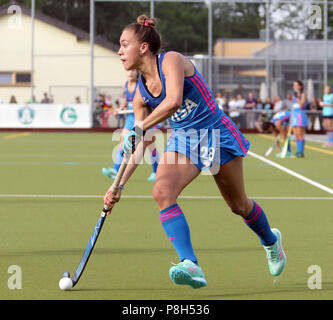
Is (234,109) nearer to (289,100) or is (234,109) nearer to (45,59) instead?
(289,100)

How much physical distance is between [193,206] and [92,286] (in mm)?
4730

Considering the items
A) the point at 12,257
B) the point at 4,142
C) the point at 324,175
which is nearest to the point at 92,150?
the point at 4,142

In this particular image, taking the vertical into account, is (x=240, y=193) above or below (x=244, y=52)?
below

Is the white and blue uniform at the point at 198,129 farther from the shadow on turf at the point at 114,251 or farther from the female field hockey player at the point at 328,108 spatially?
the female field hockey player at the point at 328,108

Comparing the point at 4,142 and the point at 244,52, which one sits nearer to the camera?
the point at 4,142

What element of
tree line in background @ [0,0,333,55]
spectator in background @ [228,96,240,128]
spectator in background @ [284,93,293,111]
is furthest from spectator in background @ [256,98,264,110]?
tree line in background @ [0,0,333,55]

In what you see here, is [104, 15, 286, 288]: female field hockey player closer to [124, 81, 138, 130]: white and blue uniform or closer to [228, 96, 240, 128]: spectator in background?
[124, 81, 138, 130]: white and blue uniform

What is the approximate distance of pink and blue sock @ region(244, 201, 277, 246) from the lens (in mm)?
6262

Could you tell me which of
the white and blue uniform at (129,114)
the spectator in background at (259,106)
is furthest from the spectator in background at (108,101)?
the white and blue uniform at (129,114)

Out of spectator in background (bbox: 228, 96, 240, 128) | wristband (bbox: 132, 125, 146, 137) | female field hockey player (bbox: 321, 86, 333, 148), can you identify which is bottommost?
wristband (bbox: 132, 125, 146, 137)

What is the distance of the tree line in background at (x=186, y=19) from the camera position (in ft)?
178

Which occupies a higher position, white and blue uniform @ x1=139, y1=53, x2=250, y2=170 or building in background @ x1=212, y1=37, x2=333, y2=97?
building in background @ x1=212, y1=37, x2=333, y2=97

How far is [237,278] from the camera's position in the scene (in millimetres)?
6211
